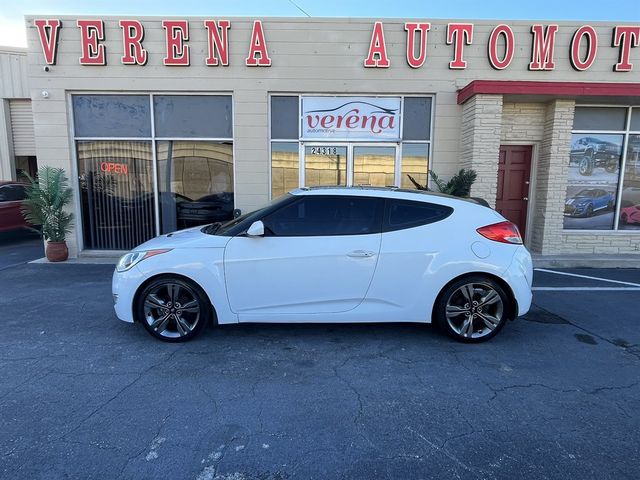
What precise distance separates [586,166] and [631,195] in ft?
4.22

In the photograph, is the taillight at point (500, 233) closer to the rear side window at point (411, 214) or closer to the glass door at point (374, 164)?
the rear side window at point (411, 214)

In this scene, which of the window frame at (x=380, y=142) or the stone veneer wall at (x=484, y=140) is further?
the window frame at (x=380, y=142)

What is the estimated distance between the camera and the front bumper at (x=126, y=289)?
4012mm

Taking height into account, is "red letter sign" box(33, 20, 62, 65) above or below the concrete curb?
above

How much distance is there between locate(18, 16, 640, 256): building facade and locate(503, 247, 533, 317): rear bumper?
14.3 feet

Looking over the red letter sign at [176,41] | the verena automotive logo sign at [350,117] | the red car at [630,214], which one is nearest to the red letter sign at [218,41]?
the red letter sign at [176,41]

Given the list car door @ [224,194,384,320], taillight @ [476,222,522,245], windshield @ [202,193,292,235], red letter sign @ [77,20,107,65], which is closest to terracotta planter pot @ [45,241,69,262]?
red letter sign @ [77,20,107,65]

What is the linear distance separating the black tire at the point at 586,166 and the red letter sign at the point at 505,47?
274cm

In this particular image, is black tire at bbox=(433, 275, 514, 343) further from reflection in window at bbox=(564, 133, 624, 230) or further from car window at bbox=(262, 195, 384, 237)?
reflection in window at bbox=(564, 133, 624, 230)

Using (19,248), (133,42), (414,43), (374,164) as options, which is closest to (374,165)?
(374,164)

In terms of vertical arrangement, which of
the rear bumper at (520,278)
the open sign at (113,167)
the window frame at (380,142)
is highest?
the window frame at (380,142)

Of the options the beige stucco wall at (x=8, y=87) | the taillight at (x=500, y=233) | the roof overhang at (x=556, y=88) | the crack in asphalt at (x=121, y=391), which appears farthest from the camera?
the beige stucco wall at (x=8, y=87)

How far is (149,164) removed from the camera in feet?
28.7

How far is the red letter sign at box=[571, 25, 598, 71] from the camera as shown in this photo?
8148mm
